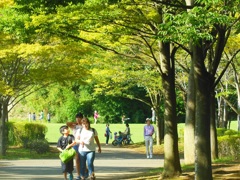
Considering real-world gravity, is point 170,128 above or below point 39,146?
above

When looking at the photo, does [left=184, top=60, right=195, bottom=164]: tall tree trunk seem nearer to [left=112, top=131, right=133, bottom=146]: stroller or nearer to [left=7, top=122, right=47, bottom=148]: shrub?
[left=7, top=122, right=47, bottom=148]: shrub

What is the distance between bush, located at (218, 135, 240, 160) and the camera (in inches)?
986

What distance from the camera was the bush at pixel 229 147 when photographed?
2506 cm

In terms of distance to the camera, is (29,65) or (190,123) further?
(29,65)

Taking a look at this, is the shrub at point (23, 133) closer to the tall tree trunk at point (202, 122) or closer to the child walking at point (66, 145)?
the child walking at point (66, 145)

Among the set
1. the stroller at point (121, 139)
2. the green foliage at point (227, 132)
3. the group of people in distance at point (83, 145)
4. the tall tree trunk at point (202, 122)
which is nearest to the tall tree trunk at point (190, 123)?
the group of people in distance at point (83, 145)

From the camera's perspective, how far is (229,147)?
26.0 meters

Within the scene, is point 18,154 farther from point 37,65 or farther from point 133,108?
point 133,108

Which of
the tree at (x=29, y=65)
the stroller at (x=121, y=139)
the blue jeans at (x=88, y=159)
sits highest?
the tree at (x=29, y=65)

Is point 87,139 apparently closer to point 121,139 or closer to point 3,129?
point 3,129

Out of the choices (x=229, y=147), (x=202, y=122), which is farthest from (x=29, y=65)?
(x=202, y=122)

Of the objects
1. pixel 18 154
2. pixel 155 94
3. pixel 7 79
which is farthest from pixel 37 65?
pixel 155 94

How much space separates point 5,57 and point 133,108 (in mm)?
45665

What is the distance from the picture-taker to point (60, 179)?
1892cm
